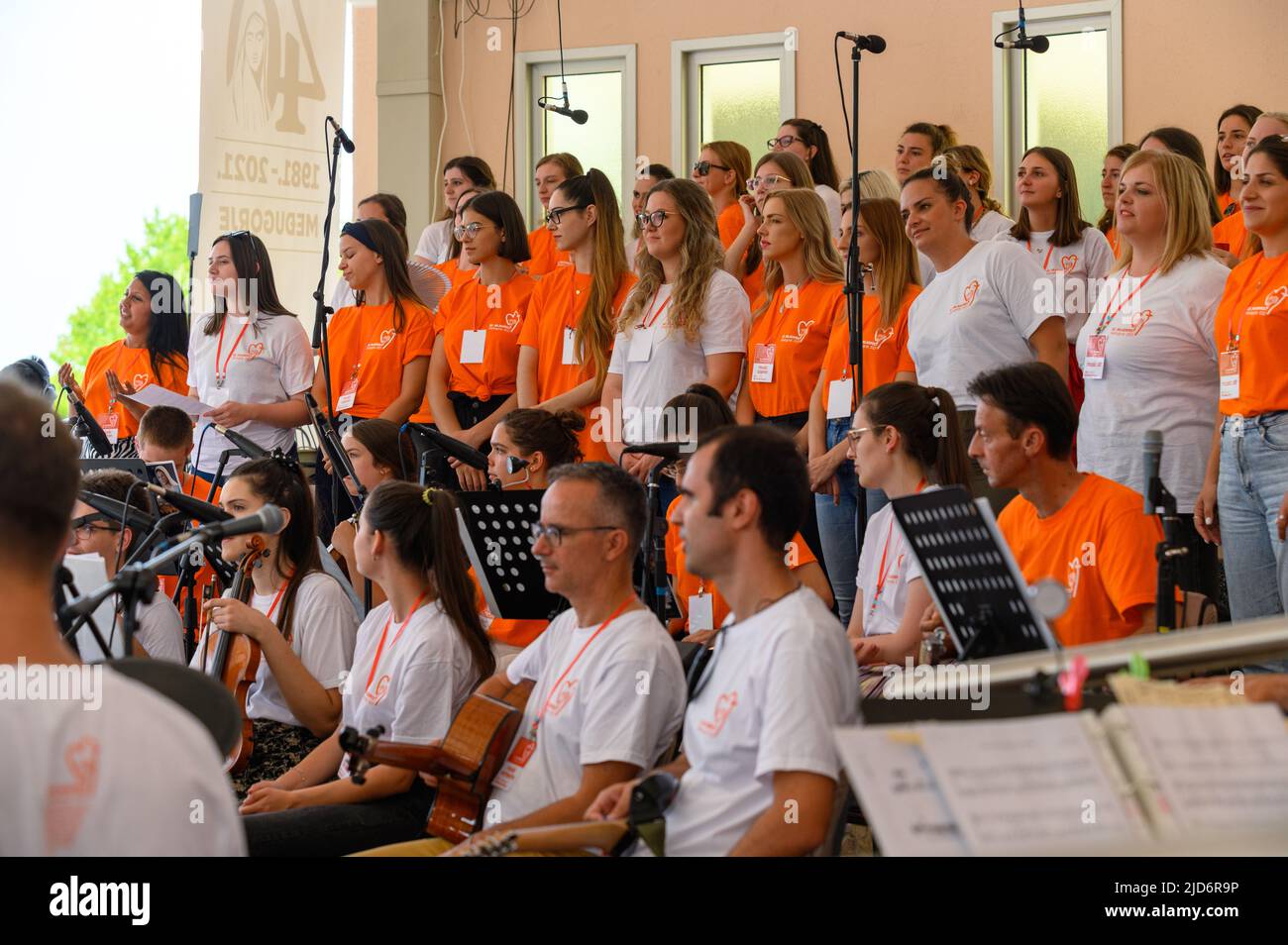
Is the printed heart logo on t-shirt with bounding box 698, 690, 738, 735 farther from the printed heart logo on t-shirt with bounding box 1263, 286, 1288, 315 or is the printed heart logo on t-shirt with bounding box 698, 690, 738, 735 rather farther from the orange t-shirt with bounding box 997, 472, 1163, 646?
the printed heart logo on t-shirt with bounding box 1263, 286, 1288, 315

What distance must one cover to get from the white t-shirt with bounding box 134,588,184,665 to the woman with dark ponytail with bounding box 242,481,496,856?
80 centimetres

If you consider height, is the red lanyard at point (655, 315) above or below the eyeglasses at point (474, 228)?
below

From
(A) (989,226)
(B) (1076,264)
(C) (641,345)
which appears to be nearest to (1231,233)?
(B) (1076,264)

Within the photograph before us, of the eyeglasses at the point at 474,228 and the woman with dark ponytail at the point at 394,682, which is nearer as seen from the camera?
the woman with dark ponytail at the point at 394,682

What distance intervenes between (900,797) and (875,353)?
375cm

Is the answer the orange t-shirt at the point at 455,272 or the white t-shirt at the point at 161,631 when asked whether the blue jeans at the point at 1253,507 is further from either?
the orange t-shirt at the point at 455,272

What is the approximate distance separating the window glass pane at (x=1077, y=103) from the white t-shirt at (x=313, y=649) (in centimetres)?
616

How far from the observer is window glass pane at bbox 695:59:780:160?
31.6 ft

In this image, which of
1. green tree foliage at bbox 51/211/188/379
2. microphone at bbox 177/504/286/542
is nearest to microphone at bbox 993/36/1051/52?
microphone at bbox 177/504/286/542

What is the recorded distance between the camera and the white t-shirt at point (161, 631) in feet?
14.6

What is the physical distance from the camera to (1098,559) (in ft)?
11.6

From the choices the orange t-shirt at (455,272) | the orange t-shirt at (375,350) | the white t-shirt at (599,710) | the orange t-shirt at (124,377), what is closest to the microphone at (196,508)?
the white t-shirt at (599,710)
